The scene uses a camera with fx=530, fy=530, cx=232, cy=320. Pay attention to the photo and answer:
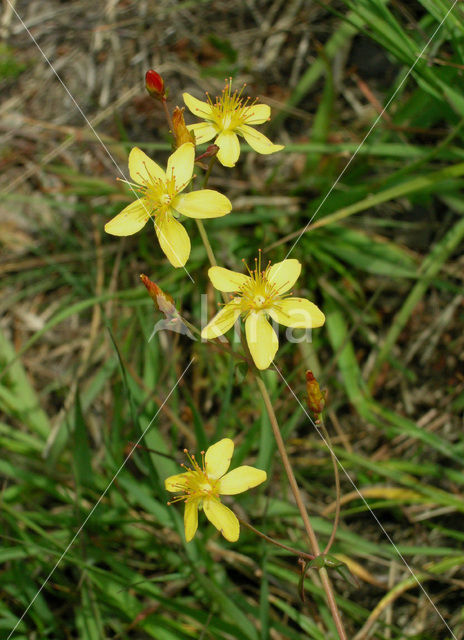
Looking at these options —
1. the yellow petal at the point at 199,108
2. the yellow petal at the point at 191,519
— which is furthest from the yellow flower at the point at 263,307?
the yellow petal at the point at 199,108

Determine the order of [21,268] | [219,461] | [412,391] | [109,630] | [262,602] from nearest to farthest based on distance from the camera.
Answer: [219,461], [262,602], [109,630], [412,391], [21,268]

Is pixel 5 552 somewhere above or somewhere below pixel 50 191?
below

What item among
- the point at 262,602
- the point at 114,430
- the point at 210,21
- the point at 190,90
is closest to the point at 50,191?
the point at 190,90

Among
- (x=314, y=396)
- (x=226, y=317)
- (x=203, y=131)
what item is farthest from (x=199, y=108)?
(x=314, y=396)

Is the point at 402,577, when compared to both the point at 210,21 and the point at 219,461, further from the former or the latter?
the point at 210,21

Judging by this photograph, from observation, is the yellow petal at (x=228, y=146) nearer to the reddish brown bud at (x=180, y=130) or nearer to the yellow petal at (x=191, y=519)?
the reddish brown bud at (x=180, y=130)

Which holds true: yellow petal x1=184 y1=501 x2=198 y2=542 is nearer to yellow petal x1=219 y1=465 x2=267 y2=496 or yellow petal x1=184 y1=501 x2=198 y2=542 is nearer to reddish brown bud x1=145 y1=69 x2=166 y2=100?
yellow petal x1=219 y1=465 x2=267 y2=496

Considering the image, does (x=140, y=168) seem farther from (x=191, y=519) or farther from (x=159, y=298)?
(x=191, y=519)
